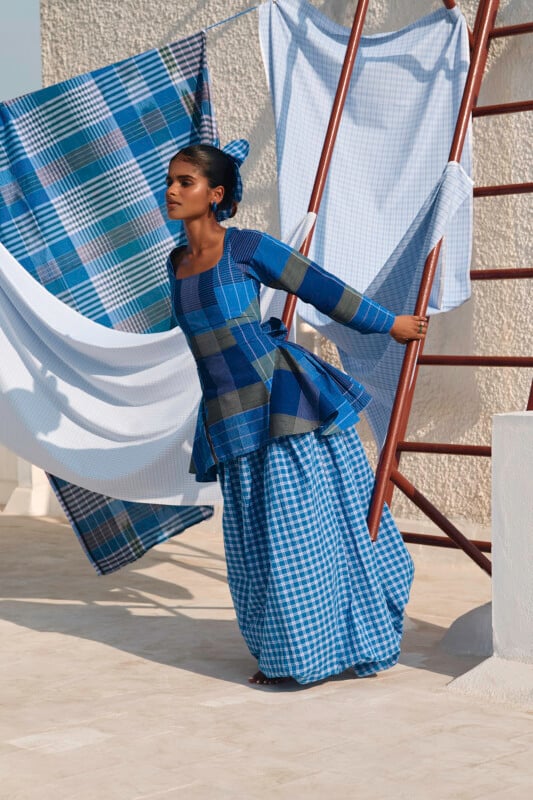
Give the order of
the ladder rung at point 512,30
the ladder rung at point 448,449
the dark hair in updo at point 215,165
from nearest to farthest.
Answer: the dark hair in updo at point 215,165 → the ladder rung at point 448,449 → the ladder rung at point 512,30

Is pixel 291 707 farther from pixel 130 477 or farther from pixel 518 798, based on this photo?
pixel 130 477

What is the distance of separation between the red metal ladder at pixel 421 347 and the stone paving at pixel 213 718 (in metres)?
0.32

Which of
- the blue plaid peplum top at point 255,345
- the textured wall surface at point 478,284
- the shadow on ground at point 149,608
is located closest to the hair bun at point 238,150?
the blue plaid peplum top at point 255,345

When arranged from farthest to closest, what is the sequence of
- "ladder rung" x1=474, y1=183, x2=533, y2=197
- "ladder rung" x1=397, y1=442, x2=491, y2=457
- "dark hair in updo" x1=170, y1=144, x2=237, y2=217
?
"ladder rung" x1=474, y1=183, x2=533, y2=197, "ladder rung" x1=397, y1=442, x2=491, y2=457, "dark hair in updo" x1=170, y1=144, x2=237, y2=217

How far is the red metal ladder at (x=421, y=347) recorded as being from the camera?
3439 millimetres

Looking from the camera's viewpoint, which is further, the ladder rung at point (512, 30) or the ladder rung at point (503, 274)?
the ladder rung at point (512, 30)

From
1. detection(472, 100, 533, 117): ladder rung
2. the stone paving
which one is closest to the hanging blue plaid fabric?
the stone paving

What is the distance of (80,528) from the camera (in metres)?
4.08

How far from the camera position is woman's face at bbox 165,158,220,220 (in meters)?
2.91

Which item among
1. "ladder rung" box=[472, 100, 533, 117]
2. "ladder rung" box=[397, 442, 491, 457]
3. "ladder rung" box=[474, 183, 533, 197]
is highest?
"ladder rung" box=[472, 100, 533, 117]

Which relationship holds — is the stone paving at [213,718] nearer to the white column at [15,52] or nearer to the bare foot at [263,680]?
the bare foot at [263,680]

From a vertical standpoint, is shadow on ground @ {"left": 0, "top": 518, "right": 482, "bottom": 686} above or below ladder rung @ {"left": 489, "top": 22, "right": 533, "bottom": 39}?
below

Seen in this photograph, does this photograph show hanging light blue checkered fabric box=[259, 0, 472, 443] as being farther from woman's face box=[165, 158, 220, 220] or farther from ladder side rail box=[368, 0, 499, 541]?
woman's face box=[165, 158, 220, 220]

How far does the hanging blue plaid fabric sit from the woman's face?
1.09 metres
